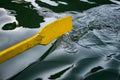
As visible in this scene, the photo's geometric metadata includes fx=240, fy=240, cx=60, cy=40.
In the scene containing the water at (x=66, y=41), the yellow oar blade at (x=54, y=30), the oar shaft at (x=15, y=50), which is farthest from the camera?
the yellow oar blade at (x=54, y=30)

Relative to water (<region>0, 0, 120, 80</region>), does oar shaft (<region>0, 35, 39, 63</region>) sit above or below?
above

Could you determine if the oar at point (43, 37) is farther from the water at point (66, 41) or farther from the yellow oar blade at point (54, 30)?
the water at point (66, 41)

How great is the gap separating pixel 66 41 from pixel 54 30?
30 centimetres

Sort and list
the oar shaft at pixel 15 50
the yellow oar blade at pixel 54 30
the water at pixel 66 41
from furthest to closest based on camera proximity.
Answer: the yellow oar blade at pixel 54 30
the water at pixel 66 41
the oar shaft at pixel 15 50

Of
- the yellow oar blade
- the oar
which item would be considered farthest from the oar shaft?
the yellow oar blade

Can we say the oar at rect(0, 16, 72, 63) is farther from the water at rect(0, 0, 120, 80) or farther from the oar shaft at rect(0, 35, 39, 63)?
the water at rect(0, 0, 120, 80)

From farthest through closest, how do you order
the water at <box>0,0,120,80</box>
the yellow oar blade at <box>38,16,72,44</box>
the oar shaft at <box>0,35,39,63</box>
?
the yellow oar blade at <box>38,16,72,44</box>, the water at <box>0,0,120,80</box>, the oar shaft at <box>0,35,39,63</box>

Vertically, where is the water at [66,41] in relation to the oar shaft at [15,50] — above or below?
below

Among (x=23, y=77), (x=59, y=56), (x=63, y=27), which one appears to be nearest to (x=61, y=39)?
(x=63, y=27)

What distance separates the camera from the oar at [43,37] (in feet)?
8.35

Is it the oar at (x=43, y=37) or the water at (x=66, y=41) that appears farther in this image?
the water at (x=66, y=41)

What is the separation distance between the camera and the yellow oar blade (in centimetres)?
316

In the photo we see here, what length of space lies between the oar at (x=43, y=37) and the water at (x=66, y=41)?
0.54 ft

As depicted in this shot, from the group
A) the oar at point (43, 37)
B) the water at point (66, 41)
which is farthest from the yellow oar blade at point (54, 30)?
the water at point (66, 41)
